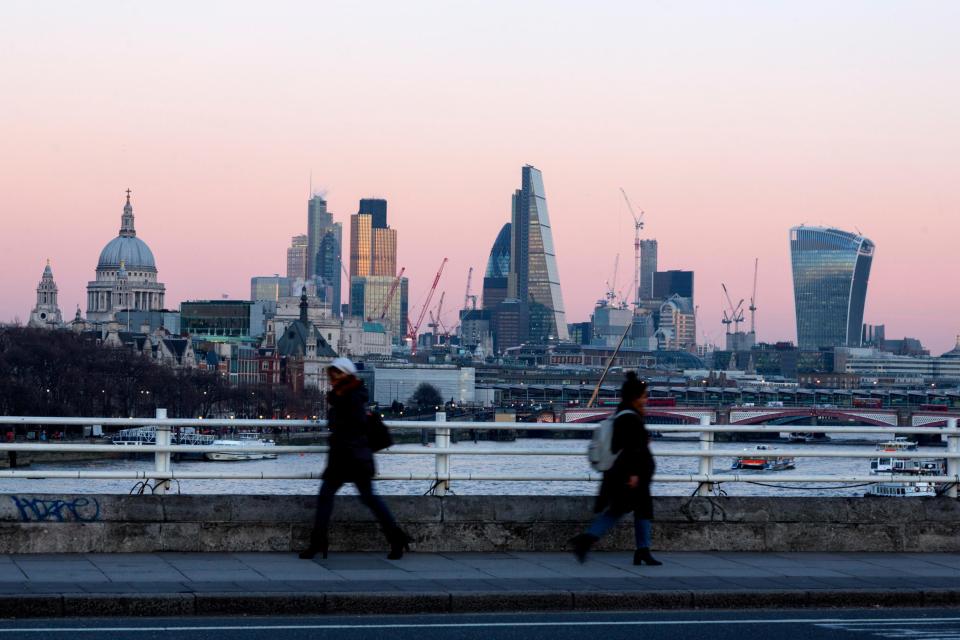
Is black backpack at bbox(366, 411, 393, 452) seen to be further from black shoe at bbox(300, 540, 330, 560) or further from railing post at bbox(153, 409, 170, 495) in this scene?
railing post at bbox(153, 409, 170, 495)

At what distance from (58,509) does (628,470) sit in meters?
5.50

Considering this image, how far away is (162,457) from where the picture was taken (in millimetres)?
16438

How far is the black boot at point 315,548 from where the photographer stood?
15.9 metres

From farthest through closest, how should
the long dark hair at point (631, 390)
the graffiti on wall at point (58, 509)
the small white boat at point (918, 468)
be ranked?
the small white boat at point (918, 468) < the graffiti on wall at point (58, 509) < the long dark hair at point (631, 390)

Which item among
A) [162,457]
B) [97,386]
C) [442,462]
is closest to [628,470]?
[442,462]

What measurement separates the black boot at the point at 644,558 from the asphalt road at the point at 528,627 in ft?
5.80

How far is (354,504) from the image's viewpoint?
16.8 meters

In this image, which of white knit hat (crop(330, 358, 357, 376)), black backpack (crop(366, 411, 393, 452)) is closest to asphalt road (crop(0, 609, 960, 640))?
black backpack (crop(366, 411, 393, 452))

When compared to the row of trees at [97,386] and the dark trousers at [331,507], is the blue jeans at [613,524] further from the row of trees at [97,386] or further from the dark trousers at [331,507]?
the row of trees at [97,386]

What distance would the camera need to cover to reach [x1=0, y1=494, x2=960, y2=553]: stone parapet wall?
15945 mm

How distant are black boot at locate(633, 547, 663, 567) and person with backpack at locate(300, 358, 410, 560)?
2.41 m

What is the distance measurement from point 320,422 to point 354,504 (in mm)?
999

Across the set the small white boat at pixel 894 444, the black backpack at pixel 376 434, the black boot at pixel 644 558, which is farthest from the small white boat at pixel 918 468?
the black backpack at pixel 376 434

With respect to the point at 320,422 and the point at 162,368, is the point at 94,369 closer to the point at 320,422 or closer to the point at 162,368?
the point at 162,368
